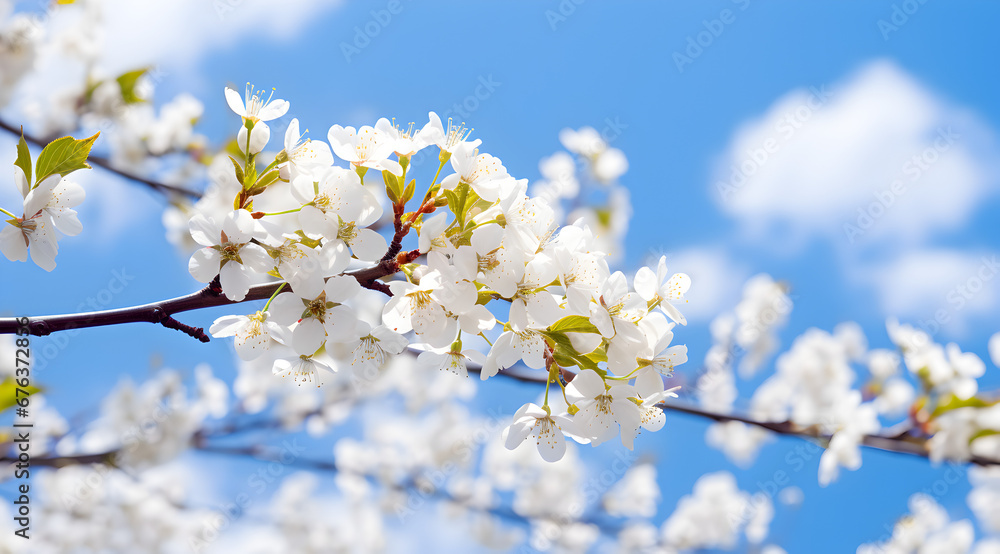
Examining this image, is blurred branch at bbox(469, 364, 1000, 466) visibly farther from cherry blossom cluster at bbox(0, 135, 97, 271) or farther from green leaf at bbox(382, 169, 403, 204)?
cherry blossom cluster at bbox(0, 135, 97, 271)

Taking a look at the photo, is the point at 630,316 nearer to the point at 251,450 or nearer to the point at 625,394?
the point at 625,394

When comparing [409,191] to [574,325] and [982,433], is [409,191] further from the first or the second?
[982,433]

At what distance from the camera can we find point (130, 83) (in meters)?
3.12

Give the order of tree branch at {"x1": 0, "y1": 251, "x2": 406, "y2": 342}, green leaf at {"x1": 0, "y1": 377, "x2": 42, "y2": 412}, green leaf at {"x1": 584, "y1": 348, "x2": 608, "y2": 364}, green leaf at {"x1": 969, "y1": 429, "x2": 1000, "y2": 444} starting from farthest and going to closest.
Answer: green leaf at {"x1": 969, "y1": 429, "x2": 1000, "y2": 444}
green leaf at {"x1": 0, "y1": 377, "x2": 42, "y2": 412}
green leaf at {"x1": 584, "y1": 348, "x2": 608, "y2": 364}
tree branch at {"x1": 0, "y1": 251, "x2": 406, "y2": 342}

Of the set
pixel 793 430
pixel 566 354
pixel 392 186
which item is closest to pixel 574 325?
pixel 566 354

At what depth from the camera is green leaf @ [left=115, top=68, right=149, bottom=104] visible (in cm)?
303

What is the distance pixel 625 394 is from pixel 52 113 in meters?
5.46

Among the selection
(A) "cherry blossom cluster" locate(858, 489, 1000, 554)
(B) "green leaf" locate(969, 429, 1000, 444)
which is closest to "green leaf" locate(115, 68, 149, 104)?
(B) "green leaf" locate(969, 429, 1000, 444)

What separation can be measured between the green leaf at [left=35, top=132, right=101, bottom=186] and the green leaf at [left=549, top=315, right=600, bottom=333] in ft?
2.61

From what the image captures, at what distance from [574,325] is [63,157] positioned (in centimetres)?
87

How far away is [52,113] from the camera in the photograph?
4578 mm

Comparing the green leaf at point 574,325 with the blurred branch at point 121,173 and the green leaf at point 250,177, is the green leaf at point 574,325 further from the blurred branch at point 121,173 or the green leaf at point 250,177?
the blurred branch at point 121,173

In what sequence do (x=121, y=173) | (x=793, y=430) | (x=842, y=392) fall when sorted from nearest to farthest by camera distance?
(x=793, y=430) → (x=121, y=173) → (x=842, y=392)

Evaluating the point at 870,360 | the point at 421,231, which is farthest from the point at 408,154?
the point at 870,360
